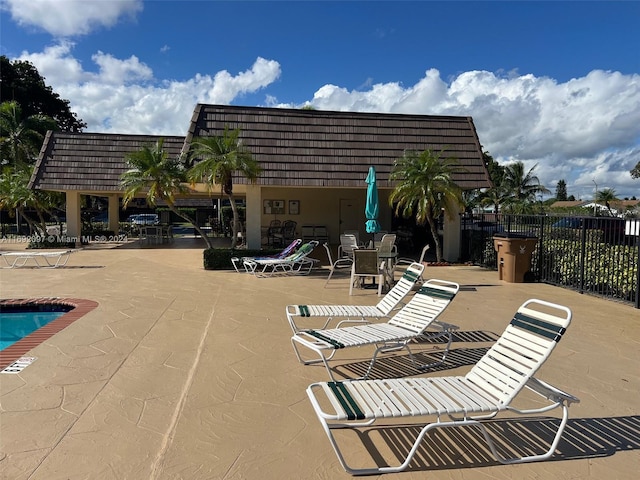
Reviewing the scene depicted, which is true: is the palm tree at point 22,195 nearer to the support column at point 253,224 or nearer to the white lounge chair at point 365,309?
the support column at point 253,224

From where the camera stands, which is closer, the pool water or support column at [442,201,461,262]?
the pool water

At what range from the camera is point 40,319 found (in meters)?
7.98

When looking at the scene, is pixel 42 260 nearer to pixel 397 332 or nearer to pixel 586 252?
pixel 397 332

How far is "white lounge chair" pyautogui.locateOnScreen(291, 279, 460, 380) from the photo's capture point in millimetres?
4652

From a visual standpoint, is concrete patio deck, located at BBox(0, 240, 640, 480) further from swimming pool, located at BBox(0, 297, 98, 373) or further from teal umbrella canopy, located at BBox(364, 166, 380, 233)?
teal umbrella canopy, located at BBox(364, 166, 380, 233)

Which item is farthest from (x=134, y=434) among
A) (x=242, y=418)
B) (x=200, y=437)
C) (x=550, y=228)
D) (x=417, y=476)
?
(x=550, y=228)

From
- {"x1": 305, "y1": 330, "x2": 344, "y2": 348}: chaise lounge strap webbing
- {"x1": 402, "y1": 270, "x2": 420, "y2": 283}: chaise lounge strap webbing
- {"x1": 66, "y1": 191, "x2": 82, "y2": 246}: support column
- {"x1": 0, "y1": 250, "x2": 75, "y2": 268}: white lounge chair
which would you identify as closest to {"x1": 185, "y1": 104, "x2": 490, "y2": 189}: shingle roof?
{"x1": 0, "y1": 250, "x2": 75, "y2": 268}: white lounge chair

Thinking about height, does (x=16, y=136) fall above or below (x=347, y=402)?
above

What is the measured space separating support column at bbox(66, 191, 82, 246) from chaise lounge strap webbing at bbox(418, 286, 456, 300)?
18.4m

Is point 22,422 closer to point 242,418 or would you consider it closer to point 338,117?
point 242,418

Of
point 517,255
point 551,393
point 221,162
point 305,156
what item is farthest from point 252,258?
point 551,393

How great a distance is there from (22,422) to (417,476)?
10.2 feet

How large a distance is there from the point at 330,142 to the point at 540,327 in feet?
44.3

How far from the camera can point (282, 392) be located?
14.0 ft
